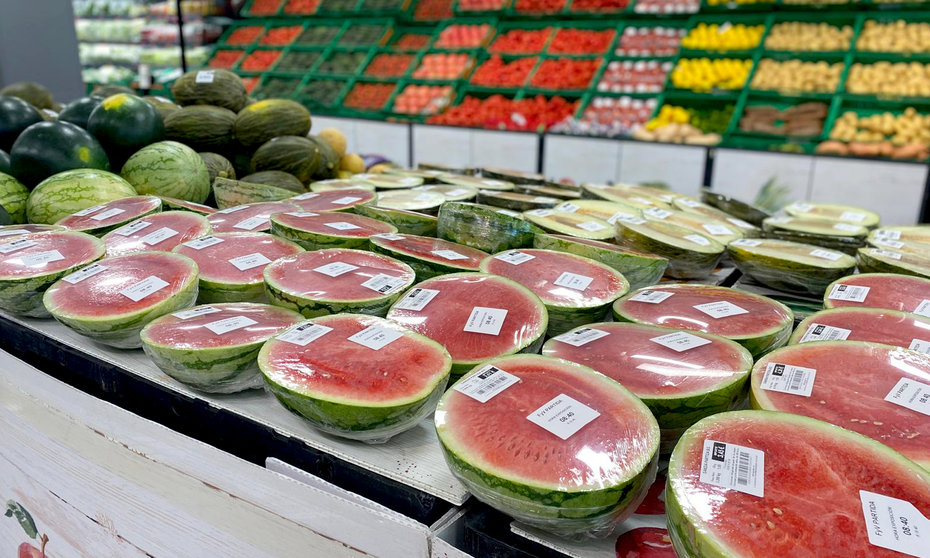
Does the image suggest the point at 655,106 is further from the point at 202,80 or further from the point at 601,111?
the point at 202,80

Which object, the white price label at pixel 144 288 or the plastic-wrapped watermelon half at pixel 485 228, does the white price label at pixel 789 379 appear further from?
the white price label at pixel 144 288

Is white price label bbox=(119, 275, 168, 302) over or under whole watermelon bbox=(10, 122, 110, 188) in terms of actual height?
under

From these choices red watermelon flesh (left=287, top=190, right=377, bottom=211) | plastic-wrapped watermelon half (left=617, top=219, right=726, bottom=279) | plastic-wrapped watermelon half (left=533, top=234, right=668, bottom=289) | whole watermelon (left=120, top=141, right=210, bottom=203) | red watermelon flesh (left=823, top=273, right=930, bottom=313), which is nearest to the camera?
red watermelon flesh (left=823, top=273, right=930, bottom=313)

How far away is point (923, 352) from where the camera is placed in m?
1.03

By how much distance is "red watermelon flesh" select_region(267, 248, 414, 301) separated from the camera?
120cm

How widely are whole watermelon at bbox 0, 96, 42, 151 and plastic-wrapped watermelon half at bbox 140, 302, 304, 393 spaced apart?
1.61 m

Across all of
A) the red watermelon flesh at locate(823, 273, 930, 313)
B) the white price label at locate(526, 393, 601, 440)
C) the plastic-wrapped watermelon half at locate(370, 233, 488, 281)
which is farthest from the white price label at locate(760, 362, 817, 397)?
the plastic-wrapped watermelon half at locate(370, 233, 488, 281)

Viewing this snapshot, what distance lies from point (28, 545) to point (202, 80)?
1.86m

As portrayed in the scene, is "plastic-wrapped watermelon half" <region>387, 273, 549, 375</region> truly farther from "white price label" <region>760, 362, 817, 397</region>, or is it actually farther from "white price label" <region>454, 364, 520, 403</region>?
"white price label" <region>760, 362, 817, 397</region>

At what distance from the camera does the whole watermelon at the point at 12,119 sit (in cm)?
221

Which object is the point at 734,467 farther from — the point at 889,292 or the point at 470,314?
the point at 889,292

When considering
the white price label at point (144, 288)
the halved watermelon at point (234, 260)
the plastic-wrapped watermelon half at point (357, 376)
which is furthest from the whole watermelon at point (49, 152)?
the plastic-wrapped watermelon half at point (357, 376)

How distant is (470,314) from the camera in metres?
1.14

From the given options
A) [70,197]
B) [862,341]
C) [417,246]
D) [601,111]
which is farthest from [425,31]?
[862,341]
